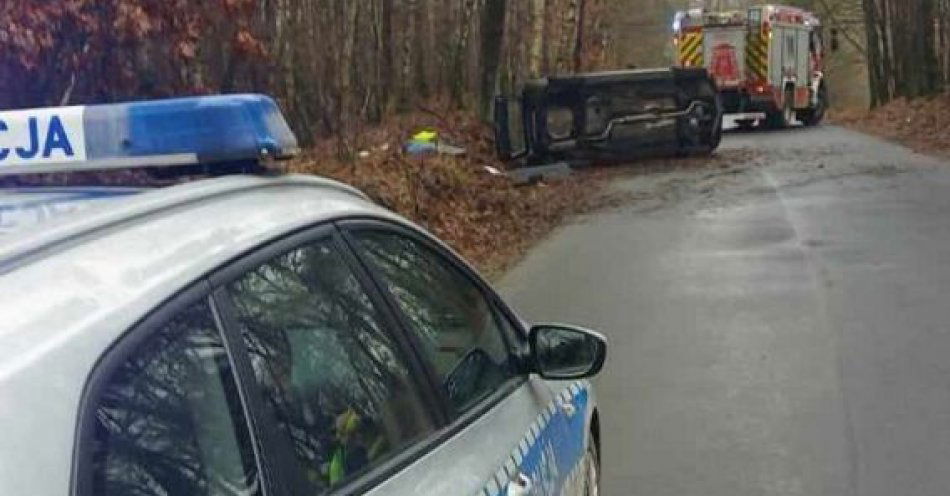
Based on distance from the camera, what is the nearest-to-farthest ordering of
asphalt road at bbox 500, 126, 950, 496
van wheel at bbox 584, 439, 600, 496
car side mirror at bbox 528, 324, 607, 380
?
car side mirror at bbox 528, 324, 607, 380 → van wheel at bbox 584, 439, 600, 496 → asphalt road at bbox 500, 126, 950, 496

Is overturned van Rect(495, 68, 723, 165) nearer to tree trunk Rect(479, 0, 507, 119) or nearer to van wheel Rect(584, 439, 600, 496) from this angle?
tree trunk Rect(479, 0, 507, 119)

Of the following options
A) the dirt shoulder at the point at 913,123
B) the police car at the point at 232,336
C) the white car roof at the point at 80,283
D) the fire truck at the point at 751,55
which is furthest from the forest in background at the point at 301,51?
the dirt shoulder at the point at 913,123

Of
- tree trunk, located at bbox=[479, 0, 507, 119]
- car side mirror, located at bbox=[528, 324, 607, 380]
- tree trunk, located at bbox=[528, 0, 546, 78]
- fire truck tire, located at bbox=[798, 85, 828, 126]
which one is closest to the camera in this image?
car side mirror, located at bbox=[528, 324, 607, 380]

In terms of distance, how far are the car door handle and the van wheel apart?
122cm

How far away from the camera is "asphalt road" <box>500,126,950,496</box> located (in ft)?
22.0

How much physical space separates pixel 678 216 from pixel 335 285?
1478 centimetres

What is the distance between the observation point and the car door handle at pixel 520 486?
3346 mm

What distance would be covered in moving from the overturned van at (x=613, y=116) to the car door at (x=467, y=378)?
19561mm

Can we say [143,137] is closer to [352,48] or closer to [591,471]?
[591,471]

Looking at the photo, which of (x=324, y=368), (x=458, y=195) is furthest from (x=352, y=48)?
(x=324, y=368)

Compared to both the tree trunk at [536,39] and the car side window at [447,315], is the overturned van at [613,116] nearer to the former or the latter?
the tree trunk at [536,39]

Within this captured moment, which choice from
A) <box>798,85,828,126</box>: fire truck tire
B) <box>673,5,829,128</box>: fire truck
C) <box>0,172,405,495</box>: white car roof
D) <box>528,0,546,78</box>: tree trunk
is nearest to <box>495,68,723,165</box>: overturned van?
<box>528,0,546,78</box>: tree trunk

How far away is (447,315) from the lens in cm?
374

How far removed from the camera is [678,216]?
1745 cm
